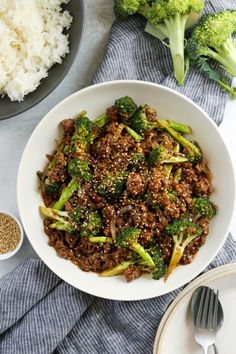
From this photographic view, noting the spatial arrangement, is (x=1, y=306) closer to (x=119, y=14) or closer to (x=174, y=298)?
(x=174, y=298)

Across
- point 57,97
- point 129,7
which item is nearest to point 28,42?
point 57,97

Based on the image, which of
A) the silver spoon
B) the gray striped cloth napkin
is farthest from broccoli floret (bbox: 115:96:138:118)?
the silver spoon

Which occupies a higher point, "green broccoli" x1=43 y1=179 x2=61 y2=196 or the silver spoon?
"green broccoli" x1=43 y1=179 x2=61 y2=196

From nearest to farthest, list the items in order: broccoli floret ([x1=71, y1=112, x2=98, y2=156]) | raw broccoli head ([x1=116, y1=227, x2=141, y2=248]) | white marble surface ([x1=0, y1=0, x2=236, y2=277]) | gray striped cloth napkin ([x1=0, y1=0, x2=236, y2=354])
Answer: raw broccoli head ([x1=116, y1=227, x2=141, y2=248]) < broccoli floret ([x1=71, y1=112, x2=98, y2=156]) < gray striped cloth napkin ([x1=0, y1=0, x2=236, y2=354]) < white marble surface ([x1=0, y1=0, x2=236, y2=277])

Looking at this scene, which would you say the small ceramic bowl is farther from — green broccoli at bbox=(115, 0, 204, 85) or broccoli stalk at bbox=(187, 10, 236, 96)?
broccoli stalk at bbox=(187, 10, 236, 96)

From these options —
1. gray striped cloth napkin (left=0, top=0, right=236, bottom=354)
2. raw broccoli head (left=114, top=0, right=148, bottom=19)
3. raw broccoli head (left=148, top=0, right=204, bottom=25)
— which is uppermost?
raw broccoli head (left=148, top=0, right=204, bottom=25)

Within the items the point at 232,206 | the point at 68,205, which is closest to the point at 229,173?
the point at 232,206

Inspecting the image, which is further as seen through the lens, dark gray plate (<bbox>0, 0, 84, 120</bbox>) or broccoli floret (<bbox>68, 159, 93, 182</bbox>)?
dark gray plate (<bbox>0, 0, 84, 120</bbox>)
